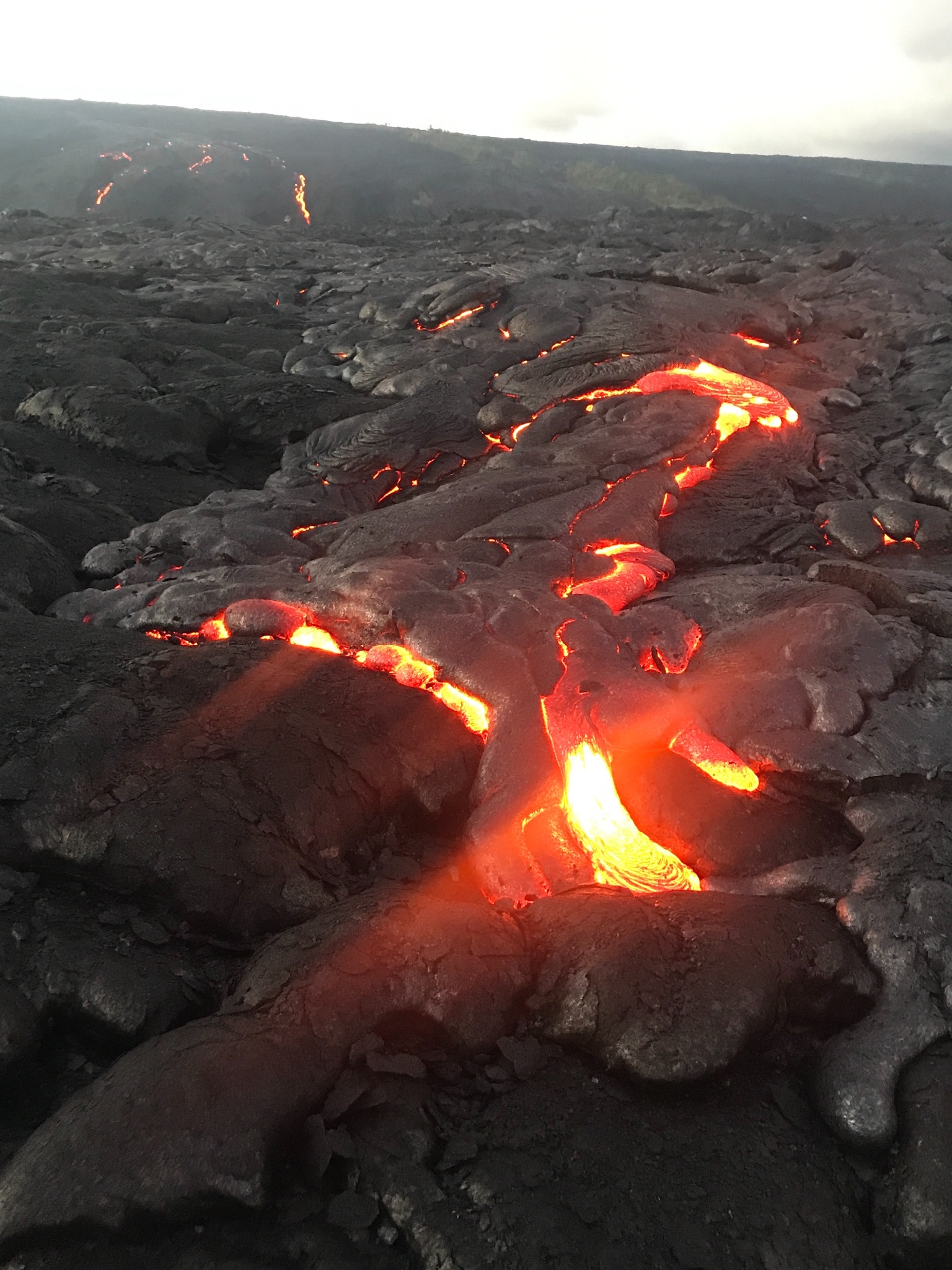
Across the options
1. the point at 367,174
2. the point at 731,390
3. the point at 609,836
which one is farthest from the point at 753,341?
the point at 367,174

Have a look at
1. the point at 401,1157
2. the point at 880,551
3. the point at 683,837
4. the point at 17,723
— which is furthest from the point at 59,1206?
the point at 880,551

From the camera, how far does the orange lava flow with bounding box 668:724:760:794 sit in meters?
5.56

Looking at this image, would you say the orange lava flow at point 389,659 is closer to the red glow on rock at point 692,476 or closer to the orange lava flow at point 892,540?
the red glow on rock at point 692,476

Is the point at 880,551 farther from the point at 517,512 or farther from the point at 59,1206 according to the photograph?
the point at 59,1206

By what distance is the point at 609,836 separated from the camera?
17.4 ft

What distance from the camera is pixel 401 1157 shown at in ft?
11.4

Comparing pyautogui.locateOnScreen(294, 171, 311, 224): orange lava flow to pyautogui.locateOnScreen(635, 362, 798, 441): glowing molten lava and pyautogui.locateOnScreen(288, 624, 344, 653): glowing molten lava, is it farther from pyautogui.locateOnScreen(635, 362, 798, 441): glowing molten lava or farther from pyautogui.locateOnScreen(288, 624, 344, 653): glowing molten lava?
pyautogui.locateOnScreen(288, 624, 344, 653): glowing molten lava

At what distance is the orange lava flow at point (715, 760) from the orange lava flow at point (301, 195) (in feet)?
141

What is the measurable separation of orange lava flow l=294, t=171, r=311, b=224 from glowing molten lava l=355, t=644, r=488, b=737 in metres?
41.7

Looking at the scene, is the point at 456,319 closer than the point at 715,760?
No

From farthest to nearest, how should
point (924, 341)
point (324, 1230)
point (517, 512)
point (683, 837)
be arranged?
point (924, 341) → point (517, 512) → point (683, 837) → point (324, 1230)

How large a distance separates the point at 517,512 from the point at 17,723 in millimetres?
5382

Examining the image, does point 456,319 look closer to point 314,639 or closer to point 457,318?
point 457,318

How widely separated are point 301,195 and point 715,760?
46415 millimetres
